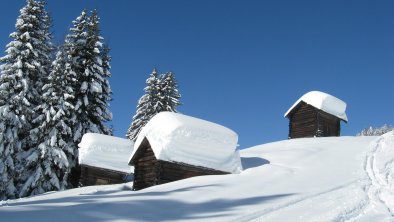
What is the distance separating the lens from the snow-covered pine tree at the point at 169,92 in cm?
5044

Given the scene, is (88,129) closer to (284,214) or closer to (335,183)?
(335,183)

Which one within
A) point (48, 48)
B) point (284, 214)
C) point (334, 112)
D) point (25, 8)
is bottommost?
point (284, 214)

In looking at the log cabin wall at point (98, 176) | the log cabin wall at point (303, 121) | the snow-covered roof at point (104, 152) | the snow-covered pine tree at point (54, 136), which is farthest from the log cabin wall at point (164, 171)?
the log cabin wall at point (303, 121)

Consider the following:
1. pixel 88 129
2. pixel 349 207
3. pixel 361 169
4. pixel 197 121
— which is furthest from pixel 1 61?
pixel 349 207

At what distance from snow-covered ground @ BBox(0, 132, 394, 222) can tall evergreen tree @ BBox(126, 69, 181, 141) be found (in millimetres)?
26988

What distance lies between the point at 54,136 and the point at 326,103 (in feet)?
75.8

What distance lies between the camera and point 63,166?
32844 millimetres

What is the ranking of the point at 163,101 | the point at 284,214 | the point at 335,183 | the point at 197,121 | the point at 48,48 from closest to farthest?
the point at 284,214
the point at 335,183
the point at 197,121
the point at 48,48
the point at 163,101

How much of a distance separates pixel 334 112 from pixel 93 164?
21.5 metres

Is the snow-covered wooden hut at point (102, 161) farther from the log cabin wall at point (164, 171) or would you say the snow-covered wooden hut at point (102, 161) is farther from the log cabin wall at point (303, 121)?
the log cabin wall at point (303, 121)

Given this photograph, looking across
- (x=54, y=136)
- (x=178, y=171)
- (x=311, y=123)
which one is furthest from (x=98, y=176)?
(x=311, y=123)

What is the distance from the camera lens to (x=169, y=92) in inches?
2034

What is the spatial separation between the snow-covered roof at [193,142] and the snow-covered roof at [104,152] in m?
10.6

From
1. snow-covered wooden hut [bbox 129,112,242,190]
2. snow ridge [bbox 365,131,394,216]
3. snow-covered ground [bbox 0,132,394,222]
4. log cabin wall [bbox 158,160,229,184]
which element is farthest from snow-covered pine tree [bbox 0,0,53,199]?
snow ridge [bbox 365,131,394,216]
